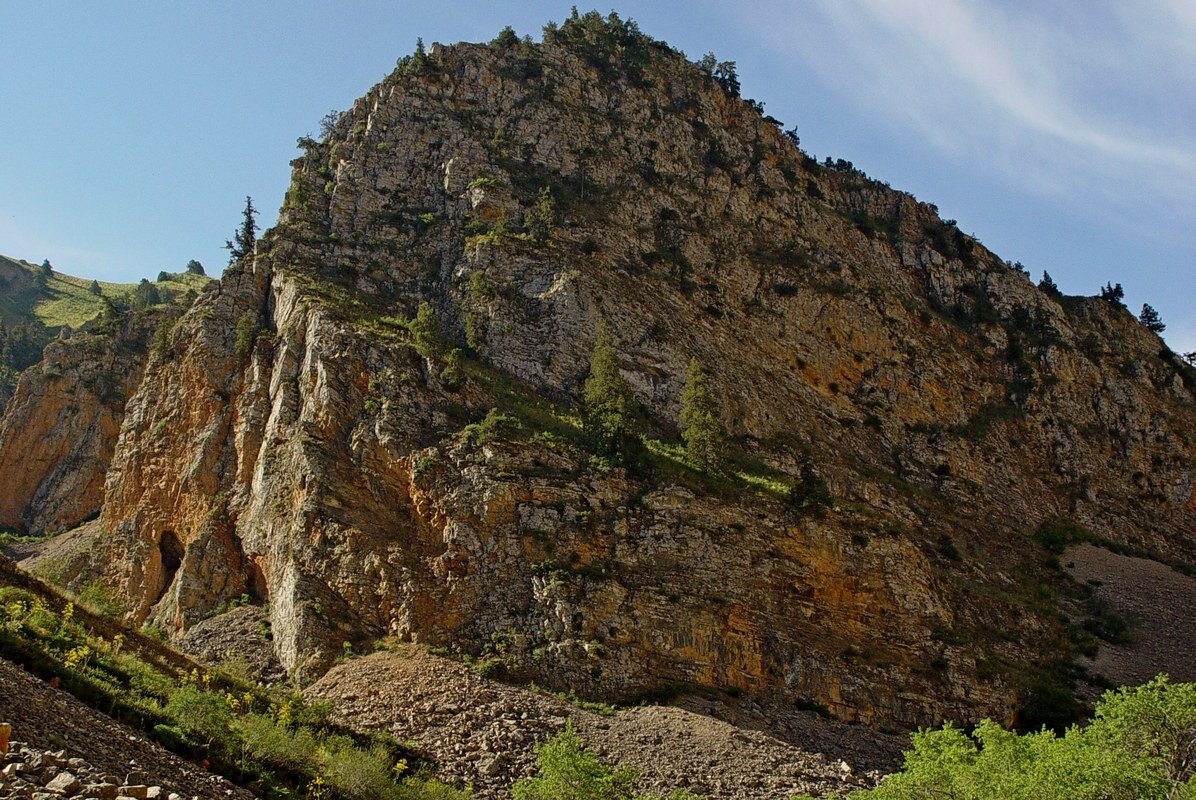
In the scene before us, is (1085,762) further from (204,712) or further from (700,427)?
(700,427)

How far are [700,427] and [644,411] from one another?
18.6 feet

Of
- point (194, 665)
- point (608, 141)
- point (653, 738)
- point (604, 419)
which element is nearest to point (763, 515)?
point (604, 419)

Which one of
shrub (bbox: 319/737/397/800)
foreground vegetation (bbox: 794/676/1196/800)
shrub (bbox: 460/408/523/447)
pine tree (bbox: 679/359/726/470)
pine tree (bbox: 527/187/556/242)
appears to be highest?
pine tree (bbox: 527/187/556/242)

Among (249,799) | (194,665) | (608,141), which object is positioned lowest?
(194,665)

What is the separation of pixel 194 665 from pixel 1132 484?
70.2 metres

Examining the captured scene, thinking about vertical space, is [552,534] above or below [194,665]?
above

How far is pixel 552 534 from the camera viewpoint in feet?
139

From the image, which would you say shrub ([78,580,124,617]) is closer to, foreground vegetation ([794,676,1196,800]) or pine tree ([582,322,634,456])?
pine tree ([582,322,634,456])

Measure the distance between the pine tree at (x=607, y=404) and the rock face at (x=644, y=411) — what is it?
1830 millimetres

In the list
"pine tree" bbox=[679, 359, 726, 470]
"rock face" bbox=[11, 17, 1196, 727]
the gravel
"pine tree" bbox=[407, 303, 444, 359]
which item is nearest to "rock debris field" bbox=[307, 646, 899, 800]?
"rock face" bbox=[11, 17, 1196, 727]

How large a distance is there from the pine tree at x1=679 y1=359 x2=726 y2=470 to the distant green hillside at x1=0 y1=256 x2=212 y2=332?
10414 cm

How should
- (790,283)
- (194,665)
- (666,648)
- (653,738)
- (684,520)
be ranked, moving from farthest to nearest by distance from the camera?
(790,283) < (684,520) < (666,648) < (653,738) < (194,665)

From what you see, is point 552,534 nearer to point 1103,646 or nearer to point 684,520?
point 684,520

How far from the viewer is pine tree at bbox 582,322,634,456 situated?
47469 mm
